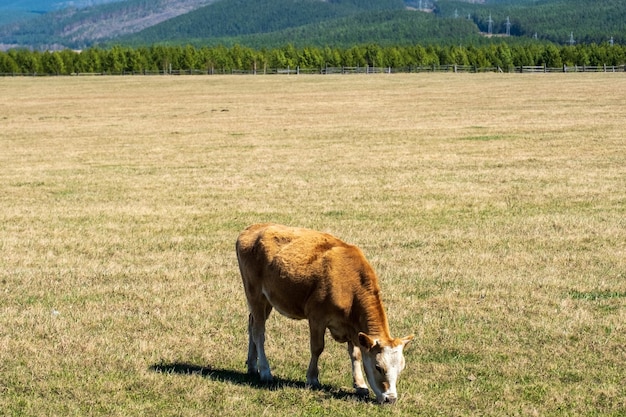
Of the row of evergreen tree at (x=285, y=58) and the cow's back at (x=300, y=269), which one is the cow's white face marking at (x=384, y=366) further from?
the row of evergreen tree at (x=285, y=58)

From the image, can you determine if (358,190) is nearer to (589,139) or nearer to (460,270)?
(460,270)

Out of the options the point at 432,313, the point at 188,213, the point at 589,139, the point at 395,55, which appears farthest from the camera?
the point at 395,55

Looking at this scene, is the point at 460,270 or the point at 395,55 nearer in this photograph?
the point at 460,270

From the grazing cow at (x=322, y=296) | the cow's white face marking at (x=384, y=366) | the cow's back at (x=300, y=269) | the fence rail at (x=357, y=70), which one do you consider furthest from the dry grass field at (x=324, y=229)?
the fence rail at (x=357, y=70)

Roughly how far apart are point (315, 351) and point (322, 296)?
0.62 m

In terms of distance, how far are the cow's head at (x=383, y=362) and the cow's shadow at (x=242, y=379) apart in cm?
51

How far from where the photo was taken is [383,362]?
7.67 m

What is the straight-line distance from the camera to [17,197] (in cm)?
2219

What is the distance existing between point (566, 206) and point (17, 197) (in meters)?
13.6

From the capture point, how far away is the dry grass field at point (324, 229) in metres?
8.76

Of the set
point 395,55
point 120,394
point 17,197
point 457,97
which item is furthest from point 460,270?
point 395,55

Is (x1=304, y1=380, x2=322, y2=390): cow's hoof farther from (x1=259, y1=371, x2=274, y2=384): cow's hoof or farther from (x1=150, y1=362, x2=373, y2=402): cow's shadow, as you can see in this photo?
(x1=259, y1=371, x2=274, y2=384): cow's hoof

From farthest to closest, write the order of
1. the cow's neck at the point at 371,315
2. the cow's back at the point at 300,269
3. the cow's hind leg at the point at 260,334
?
the cow's hind leg at the point at 260,334 → the cow's back at the point at 300,269 → the cow's neck at the point at 371,315

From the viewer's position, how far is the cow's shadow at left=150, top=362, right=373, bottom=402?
8.60 metres
